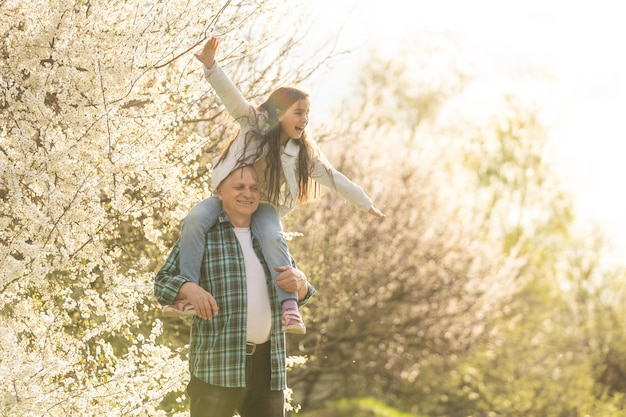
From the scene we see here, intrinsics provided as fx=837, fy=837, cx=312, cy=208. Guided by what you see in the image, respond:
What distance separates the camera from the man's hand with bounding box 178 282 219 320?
125 inches

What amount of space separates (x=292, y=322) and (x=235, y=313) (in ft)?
0.74

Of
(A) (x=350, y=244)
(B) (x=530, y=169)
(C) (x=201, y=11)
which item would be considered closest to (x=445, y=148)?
(B) (x=530, y=169)

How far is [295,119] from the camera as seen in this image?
3.62m

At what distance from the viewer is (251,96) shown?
6242 millimetres

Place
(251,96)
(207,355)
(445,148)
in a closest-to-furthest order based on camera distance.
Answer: (207,355) → (251,96) → (445,148)

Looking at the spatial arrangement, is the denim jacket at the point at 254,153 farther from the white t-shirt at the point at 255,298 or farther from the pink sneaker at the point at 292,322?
the pink sneaker at the point at 292,322

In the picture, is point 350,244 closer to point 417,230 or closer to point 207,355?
point 417,230

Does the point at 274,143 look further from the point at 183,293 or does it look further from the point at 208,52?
the point at 183,293

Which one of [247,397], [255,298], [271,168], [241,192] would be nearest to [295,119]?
[271,168]

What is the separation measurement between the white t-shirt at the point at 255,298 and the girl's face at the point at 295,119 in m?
0.51

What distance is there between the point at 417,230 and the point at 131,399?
11529 mm

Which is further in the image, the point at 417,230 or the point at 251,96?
the point at 417,230

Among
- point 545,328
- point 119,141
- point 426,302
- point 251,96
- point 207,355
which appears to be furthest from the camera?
point 545,328

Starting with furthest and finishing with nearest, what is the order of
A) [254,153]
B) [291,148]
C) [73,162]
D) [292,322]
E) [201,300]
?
[73,162] → [291,148] → [254,153] → [292,322] → [201,300]
